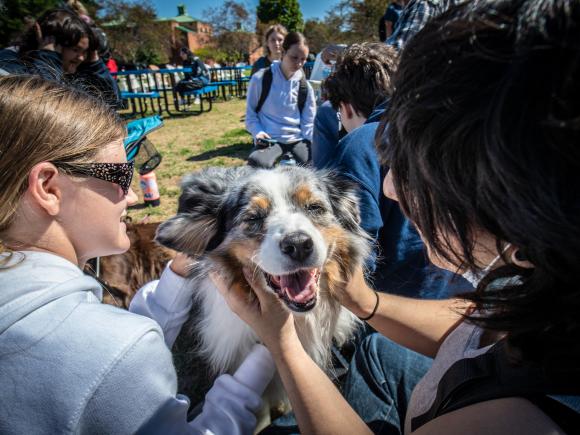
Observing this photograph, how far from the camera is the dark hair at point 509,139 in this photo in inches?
22.0

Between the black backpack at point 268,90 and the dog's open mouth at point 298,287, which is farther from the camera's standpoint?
the black backpack at point 268,90

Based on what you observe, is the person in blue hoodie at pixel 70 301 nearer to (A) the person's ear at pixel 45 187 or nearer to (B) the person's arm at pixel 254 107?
(A) the person's ear at pixel 45 187

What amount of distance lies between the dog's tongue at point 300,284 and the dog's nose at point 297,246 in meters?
0.19

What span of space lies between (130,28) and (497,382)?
29.8 m

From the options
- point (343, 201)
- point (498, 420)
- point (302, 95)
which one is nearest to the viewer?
point (498, 420)

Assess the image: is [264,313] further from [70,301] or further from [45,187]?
[45,187]

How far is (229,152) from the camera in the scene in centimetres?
873

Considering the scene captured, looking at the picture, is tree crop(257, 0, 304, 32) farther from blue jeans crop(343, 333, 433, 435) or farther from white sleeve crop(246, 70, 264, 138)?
blue jeans crop(343, 333, 433, 435)

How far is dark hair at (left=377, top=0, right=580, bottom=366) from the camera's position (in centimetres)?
56

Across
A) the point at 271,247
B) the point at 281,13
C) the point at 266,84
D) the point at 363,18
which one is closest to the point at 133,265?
the point at 271,247

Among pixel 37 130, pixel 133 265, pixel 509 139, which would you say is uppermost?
pixel 509 139

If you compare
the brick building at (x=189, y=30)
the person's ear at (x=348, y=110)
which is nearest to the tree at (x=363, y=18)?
the person's ear at (x=348, y=110)

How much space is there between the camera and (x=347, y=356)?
279 cm

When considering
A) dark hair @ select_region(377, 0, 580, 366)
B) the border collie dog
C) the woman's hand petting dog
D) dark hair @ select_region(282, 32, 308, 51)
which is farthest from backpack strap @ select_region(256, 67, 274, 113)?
dark hair @ select_region(377, 0, 580, 366)
